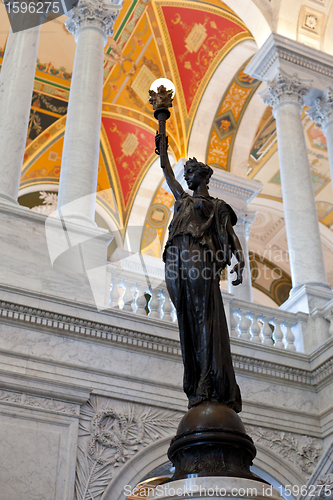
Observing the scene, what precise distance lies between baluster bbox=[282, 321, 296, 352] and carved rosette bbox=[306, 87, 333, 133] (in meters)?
3.48

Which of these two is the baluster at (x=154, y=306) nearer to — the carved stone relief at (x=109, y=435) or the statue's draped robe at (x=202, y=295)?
the carved stone relief at (x=109, y=435)

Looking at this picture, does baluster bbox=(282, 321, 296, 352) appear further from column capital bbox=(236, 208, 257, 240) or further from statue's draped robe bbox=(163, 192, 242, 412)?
column capital bbox=(236, 208, 257, 240)

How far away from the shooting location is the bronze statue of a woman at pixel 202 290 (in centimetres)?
287

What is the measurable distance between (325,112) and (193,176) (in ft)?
20.2

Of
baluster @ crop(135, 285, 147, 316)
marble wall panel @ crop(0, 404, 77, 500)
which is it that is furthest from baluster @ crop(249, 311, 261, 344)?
marble wall panel @ crop(0, 404, 77, 500)

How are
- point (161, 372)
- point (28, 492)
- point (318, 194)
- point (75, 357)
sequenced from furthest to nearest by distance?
point (318, 194) < point (161, 372) < point (75, 357) < point (28, 492)

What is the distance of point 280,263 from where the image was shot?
17.3m

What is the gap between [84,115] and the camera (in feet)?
23.5

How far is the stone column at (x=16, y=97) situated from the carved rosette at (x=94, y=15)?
0.71 metres

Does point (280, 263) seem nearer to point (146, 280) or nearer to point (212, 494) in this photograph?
point (146, 280)

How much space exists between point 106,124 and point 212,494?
11176 millimetres

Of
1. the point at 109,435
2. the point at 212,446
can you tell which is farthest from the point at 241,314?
the point at 212,446

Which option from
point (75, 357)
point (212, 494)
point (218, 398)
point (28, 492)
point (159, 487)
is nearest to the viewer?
point (212, 494)

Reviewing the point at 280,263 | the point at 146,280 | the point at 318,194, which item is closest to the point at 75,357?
the point at 146,280
